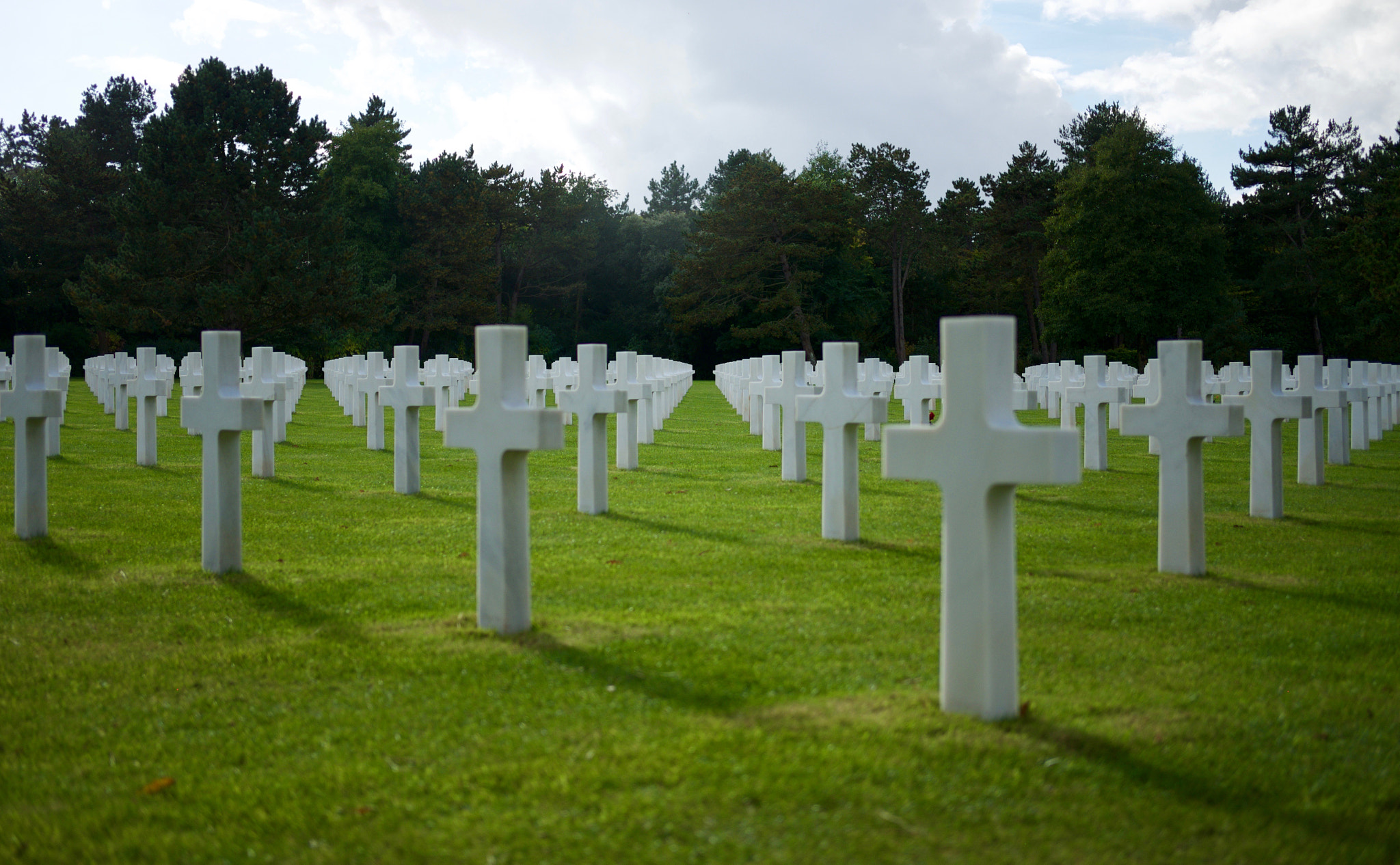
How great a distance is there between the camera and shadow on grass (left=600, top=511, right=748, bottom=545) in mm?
8234

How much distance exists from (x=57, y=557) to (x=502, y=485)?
3.97 m

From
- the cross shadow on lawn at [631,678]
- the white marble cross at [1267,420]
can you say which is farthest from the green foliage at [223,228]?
the cross shadow on lawn at [631,678]

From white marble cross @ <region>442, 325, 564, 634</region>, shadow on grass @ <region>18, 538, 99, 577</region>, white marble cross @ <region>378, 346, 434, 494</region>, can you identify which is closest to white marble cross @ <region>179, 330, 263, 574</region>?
shadow on grass @ <region>18, 538, 99, 577</region>

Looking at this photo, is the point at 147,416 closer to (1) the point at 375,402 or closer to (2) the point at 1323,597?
(1) the point at 375,402

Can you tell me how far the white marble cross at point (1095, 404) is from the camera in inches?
483

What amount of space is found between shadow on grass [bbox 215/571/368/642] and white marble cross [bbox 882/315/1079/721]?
2787 mm

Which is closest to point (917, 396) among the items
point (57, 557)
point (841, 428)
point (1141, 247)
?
point (841, 428)

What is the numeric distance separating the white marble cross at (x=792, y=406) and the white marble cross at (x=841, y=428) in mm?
2044

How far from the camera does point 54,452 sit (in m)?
14.1

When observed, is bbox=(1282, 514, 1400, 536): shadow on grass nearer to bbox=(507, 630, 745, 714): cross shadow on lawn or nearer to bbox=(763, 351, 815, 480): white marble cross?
bbox=(763, 351, 815, 480): white marble cross

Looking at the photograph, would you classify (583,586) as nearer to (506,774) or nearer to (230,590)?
(230,590)

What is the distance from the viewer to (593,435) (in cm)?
974

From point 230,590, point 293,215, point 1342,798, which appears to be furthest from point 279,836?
point 293,215

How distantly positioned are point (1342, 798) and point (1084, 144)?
66.9 metres
